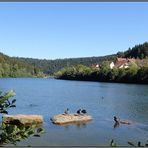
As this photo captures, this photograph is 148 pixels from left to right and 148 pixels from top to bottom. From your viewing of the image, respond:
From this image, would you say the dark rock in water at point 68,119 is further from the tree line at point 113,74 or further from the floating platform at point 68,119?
the tree line at point 113,74

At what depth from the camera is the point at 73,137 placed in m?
26.9

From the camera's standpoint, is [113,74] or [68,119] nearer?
[68,119]

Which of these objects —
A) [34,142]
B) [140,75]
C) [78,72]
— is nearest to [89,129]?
[34,142]

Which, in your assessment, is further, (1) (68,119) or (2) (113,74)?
(2) (113,74)

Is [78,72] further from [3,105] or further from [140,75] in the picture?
[3,105]

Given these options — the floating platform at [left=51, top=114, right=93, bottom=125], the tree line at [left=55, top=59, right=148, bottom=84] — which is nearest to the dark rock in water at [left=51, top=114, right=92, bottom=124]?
the floating platform at [left=51, top=114, right=93, bottom=125]

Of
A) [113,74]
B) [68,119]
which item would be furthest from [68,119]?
[113,74]

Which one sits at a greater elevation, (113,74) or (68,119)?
(113,74)

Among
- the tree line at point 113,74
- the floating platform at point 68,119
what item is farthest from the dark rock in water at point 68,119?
the tree line at point 113,74

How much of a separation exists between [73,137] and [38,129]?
920 inches

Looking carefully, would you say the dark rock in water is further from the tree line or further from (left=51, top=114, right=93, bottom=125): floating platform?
the tree line

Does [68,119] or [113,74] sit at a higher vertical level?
[113,74]

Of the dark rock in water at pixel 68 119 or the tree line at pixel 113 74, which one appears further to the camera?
the tree line at pixel 113 74

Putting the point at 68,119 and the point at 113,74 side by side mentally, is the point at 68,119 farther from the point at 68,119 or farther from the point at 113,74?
the point at 113,74
